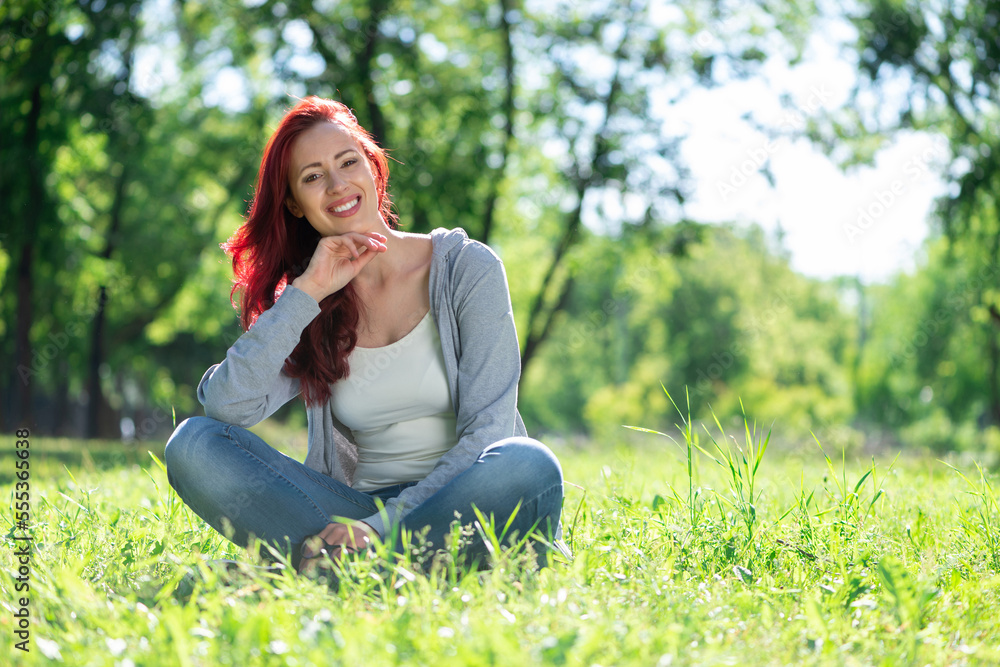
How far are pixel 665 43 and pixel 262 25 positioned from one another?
18.7 ft

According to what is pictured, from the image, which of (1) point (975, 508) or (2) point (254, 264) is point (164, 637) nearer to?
(2) point (254, 264)

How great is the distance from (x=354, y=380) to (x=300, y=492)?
0.55 metres

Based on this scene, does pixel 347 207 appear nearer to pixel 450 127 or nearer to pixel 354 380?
pixel 354 380

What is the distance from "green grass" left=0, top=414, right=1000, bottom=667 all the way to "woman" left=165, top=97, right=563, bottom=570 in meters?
0.20

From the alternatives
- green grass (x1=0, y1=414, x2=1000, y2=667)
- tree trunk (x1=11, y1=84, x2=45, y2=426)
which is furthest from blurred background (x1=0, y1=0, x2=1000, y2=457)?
green grass (x1=0, y1=414, x2=1000, y2=667)

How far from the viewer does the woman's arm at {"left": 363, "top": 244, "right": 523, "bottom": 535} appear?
2654 mm

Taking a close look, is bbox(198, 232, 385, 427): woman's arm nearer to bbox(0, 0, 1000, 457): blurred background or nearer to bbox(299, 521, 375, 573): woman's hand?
bbox(299, 521, 375, 573): woman's hand

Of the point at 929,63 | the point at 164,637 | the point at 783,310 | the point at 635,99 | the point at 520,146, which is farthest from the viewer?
the point at 783,310

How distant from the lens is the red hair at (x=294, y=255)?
3.01m

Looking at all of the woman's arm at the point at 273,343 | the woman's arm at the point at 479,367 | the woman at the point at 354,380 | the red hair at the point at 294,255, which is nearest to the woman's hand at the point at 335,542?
the woman at the point at 354,380

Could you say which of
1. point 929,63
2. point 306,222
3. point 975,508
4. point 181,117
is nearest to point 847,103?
point 929,63

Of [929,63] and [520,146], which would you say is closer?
[929,63]

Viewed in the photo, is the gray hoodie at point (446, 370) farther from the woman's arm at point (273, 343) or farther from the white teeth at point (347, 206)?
the white teeth at point (347, 206)

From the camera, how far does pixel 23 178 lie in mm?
9648
